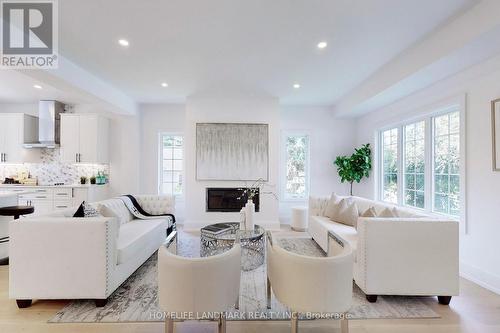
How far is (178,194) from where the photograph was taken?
597cm

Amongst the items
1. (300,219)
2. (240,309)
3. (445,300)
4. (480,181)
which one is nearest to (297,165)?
(300,219)

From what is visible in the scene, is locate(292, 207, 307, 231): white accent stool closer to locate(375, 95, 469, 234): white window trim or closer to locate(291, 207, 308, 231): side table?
locate(291, 207, 308, 231): side table

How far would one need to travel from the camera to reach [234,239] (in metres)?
2.77

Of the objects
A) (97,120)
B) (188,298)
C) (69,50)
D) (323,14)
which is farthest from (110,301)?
(97,120)

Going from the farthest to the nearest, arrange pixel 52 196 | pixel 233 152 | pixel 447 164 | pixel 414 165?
1. pixel 233 152
2. pixel 52 196
3. pixel 414 165
4. pixel 447 164

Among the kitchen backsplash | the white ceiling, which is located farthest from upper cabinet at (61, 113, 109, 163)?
the white ceiling

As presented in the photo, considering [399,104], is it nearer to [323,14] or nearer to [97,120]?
[323,14]

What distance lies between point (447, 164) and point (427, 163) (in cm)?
31

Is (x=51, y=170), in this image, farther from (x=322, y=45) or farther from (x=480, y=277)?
(x=480, y=277)

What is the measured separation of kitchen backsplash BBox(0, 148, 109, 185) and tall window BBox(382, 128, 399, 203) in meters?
6.48

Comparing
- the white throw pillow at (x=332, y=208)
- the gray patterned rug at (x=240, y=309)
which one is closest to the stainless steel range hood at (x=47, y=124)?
the gray patterned rug at (x=240, y=309)

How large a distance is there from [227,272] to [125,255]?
1462 mm

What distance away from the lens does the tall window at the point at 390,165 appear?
4734 mm

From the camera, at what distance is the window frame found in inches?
122
